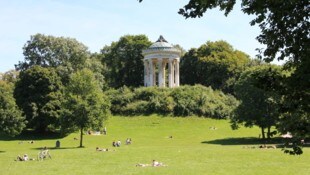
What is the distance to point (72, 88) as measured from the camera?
47.6m

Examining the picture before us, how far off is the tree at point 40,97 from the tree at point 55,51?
13467mm

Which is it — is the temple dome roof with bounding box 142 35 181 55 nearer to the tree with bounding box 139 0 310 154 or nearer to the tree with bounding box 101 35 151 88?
the tree with bounding box 101 35 151 88

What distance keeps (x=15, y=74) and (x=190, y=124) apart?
52.9m

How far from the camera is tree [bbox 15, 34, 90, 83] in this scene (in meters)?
74.3

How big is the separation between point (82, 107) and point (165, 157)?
16.4 metres

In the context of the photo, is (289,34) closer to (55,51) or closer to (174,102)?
(174,102)

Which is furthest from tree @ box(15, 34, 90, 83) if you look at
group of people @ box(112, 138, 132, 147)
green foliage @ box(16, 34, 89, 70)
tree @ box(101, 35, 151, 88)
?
group of people @ box(112, 138, 132, 147)

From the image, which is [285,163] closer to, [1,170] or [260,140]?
[1,170]

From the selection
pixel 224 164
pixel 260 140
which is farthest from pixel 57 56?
pixel 224 164

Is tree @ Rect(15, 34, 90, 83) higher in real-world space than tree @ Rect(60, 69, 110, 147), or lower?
higher

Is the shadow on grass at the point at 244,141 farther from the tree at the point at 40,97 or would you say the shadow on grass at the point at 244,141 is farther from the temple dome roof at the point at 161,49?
the temple dome roof at the point at 161,49

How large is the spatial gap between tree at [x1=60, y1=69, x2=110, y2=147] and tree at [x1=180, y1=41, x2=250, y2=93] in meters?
43.4

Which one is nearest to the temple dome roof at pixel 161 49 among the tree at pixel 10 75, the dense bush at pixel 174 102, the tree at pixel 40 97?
the dense bush at pixel 174 102

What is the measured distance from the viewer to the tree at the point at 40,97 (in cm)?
5588
